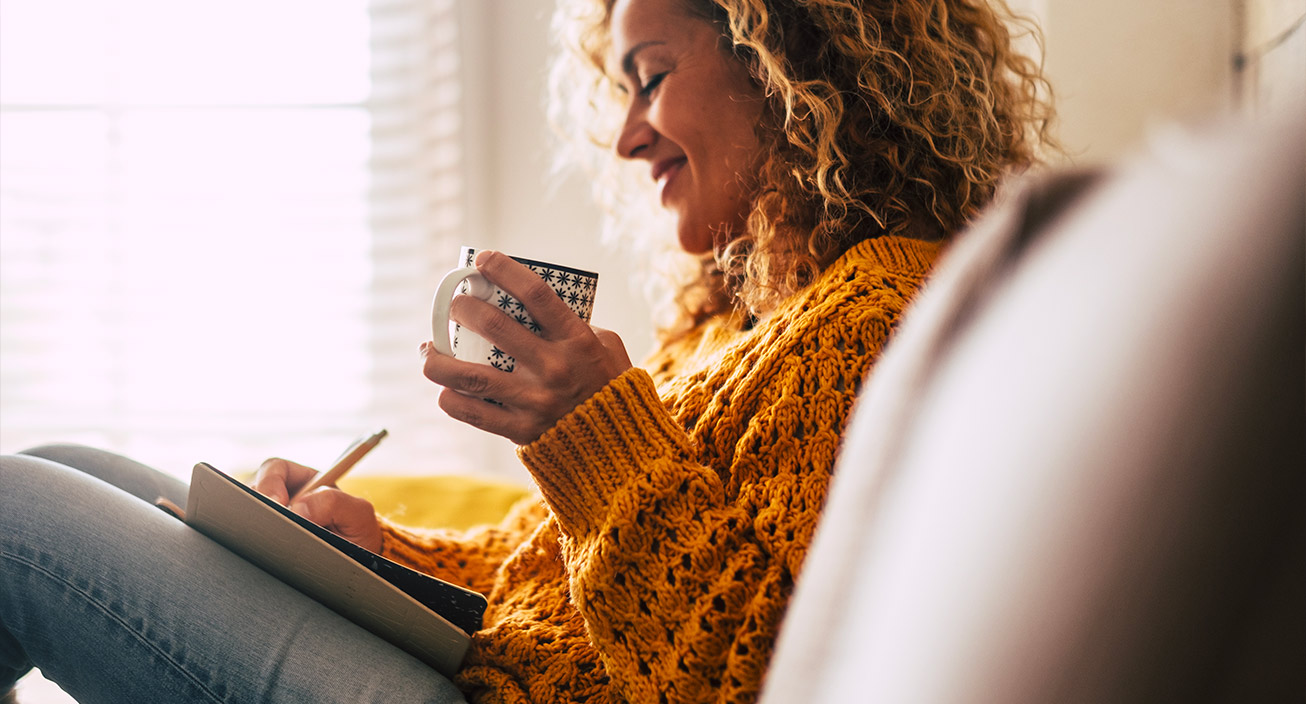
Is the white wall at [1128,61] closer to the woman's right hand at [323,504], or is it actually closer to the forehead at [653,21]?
the forehead at [653,21]

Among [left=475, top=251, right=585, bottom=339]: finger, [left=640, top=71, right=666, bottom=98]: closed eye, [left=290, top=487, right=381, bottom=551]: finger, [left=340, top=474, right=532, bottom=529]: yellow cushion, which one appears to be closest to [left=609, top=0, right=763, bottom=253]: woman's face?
[left=640, top=71, right=666, bottom=98]: closed eye

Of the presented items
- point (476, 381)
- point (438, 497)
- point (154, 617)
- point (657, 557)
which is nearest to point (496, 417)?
point (476, 381)

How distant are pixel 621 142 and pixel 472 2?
1.22m

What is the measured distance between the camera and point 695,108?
0.84 meters

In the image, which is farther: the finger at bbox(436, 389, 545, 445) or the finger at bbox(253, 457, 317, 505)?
the finger at bbox(253, 457, 317, 505)

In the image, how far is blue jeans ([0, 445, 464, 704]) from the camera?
0.61 m

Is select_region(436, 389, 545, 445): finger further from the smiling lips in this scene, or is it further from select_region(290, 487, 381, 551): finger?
the smiling lips

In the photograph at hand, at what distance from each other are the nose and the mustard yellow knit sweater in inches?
13.1

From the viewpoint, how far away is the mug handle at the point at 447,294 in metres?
0.59

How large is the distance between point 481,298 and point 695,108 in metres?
0.36

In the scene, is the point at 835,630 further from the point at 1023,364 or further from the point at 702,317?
the point at 702,317

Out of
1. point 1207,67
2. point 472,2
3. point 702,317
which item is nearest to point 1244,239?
point 702,317

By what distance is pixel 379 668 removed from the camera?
0.61m

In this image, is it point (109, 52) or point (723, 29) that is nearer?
point (723, 29)
